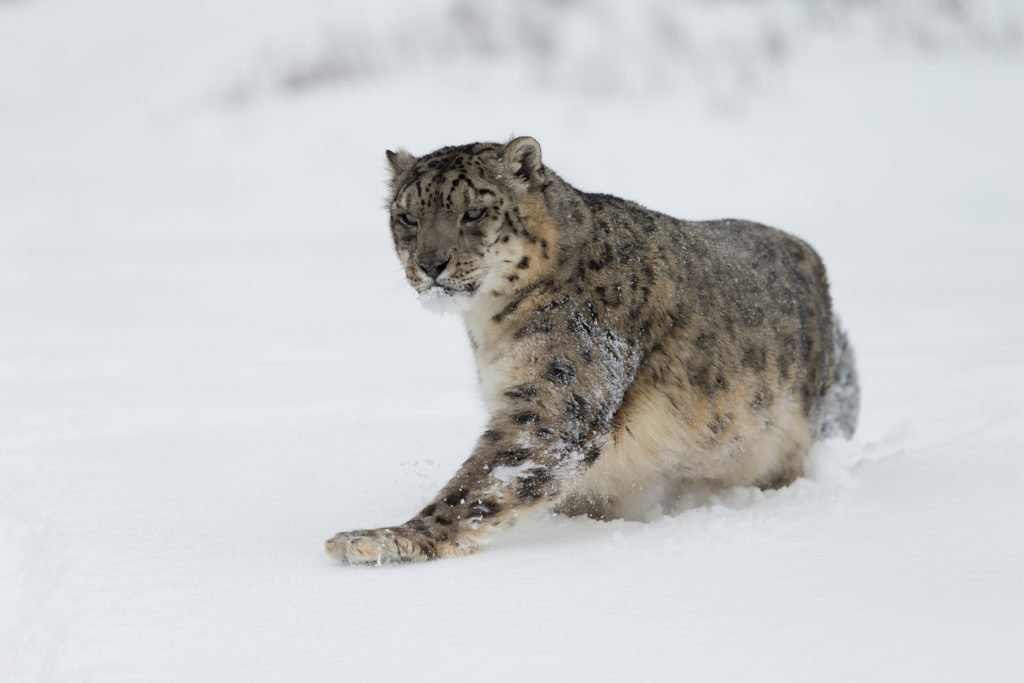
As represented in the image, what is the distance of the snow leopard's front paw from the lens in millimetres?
4387

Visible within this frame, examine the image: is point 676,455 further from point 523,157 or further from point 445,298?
point 523,157

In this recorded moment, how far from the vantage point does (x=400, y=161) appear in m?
5.66

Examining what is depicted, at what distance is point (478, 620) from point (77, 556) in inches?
72.6

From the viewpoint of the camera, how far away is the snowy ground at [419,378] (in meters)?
3.54

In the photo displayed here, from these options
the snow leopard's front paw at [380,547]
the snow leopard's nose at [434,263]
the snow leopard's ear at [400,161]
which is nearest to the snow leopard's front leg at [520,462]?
the snow leopard's front paw at [380,547]

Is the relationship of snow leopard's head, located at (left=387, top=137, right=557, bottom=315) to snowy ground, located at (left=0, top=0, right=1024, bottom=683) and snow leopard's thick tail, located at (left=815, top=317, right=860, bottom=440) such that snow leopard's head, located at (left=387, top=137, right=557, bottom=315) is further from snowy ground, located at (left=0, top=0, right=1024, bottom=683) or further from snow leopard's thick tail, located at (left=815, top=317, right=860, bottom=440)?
snow leopard's thick tail, located at (left=815, top=317, right=860, bottom=440)

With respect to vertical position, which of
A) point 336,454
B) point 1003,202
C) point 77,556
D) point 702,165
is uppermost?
point 702,165

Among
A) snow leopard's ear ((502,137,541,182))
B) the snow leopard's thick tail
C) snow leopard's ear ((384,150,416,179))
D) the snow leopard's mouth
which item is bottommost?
the snow leopard's thick tail

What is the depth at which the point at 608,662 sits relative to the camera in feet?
10.7

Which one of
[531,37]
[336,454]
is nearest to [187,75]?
[531,37]

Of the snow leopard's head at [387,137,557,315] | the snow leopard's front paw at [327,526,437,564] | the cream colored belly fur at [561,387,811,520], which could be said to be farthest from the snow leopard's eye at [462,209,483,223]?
the snow leopard's front paw at [327,526,437,564]

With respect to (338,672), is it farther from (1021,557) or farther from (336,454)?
(336,454)

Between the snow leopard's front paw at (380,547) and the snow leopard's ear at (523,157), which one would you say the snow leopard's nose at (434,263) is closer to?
the snow leopard's ear at (523,157)

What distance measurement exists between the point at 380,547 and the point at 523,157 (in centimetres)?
191
